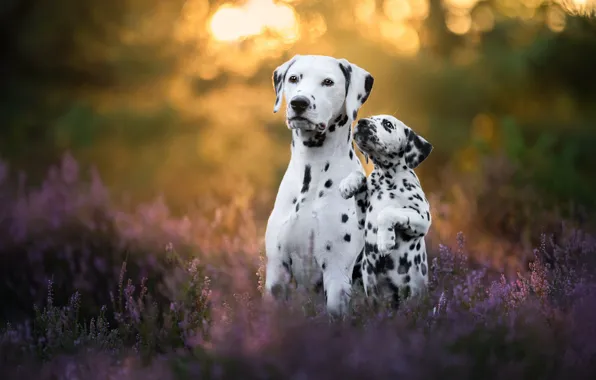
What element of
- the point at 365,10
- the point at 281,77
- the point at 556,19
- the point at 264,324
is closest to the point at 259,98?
the point at 365,10

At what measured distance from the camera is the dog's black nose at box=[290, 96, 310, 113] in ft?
13.0

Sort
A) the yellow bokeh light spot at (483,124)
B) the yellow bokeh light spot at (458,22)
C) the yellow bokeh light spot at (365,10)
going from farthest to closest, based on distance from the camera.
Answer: the yellow bokeh light spot at (365,10) → the yellow bokeh light spot at (458,22) → the yellow bokeh light spot at (483,124)

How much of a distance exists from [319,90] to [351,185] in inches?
22.2

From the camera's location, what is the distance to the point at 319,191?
4.18 meters

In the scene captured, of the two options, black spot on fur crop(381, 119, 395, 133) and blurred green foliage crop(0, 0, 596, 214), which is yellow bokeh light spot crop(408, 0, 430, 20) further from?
black spot on fur crop(381, 119, 395, 133)

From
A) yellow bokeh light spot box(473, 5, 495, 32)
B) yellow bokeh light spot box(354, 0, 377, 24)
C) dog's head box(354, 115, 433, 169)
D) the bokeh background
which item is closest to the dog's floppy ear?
dog's head box(354, 115, 433, 169)

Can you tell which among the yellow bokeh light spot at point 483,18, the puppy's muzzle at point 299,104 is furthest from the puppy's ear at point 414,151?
the yellow bokeh light spot at point 483,18

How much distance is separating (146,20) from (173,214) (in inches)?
119

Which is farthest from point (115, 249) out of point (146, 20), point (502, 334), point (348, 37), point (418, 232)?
point (348, 37)

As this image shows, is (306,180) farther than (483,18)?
No

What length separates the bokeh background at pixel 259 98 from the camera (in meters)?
9.30

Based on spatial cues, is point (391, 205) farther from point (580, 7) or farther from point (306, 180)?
point (580, 7)

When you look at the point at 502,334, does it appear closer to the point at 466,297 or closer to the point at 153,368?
the point at 466,297

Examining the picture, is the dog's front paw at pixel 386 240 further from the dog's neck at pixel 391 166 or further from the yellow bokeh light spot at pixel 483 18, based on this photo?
the yellow bokeh light spot at pixel 483 18
